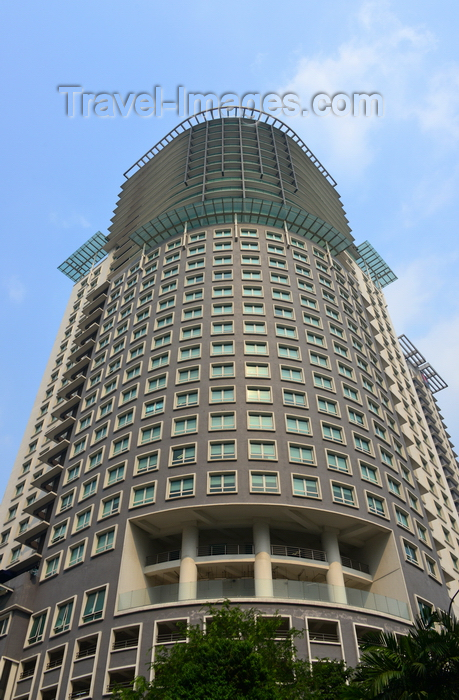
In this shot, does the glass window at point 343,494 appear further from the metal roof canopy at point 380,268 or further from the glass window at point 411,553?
the metal roof canopy at point 380,268

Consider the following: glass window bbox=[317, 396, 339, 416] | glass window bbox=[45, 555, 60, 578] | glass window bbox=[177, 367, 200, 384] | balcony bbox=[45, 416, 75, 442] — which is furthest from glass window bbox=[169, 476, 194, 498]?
balcony bbox=[45, 416, 75, 442]

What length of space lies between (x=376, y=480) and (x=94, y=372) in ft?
99.6

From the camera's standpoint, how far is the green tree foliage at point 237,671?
72.1ft

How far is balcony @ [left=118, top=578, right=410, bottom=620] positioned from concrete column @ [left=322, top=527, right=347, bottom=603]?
61 millimetres

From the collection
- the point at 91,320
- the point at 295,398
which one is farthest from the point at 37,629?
the point at 91,320

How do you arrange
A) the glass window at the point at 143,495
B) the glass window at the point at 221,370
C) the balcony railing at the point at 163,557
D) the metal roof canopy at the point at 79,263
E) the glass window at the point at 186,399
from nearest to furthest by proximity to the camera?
1. the balcony railing at the point at 163,557
2. the glass window at the point at 143,495
3. the glass window at the point at 186,399
4. the glass window at the point at 221,370
5. the metal roof canopy at the point at 79,263

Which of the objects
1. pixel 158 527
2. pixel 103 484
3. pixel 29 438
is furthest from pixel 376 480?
pixel 29 438

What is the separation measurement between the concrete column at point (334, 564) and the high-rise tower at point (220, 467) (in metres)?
0.13

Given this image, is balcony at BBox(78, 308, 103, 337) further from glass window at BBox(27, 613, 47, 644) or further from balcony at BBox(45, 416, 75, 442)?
glass window at BBox(27, 613, 47, 644)

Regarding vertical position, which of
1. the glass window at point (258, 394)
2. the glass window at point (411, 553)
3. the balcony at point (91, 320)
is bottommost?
the glass window at point (411, 553)

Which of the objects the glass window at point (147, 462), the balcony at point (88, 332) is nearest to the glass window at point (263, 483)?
the glass window at point (147, 462)

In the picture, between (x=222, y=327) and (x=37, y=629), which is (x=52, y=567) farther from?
(x=222, y=327)

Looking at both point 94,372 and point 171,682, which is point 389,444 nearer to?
point 94,372

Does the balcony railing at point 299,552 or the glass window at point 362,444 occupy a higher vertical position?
the glass window at point 362,444
